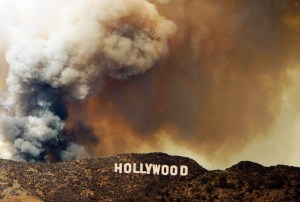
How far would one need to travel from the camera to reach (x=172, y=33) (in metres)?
31.8

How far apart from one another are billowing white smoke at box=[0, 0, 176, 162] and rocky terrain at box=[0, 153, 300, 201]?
9.82ft

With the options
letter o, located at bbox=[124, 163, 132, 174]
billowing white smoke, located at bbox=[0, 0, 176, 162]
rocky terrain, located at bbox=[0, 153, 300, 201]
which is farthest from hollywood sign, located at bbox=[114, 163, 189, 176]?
billowing white smoke, located at bbox=[0, 0, 176, 162]

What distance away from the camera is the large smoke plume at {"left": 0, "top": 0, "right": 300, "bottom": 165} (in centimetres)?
2925

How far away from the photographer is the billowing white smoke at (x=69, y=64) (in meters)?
33.8

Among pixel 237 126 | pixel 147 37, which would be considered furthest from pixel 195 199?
pixel 147 37

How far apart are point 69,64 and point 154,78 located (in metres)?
7.93

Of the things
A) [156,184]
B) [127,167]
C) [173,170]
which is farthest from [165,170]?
[127,167]

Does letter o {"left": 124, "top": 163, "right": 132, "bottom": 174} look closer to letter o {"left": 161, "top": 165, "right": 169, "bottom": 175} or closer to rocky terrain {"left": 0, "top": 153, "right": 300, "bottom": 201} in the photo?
rocky terrain {"left": 0, "top": 153, "right": 300, "bottom": 201}

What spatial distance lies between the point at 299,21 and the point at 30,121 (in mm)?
22257

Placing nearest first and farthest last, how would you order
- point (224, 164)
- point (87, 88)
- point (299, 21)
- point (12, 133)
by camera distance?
point (299, 21) → point (224, 164) → point (87, 88) → point (12, 133)

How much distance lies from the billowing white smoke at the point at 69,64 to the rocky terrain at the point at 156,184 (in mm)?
2994

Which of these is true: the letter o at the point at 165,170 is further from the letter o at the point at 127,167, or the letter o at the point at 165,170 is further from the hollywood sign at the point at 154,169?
the letter o at the point at 127,167

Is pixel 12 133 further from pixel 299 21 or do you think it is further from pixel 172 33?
pixel 299 21

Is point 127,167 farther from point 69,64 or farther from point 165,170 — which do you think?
point 69,64
